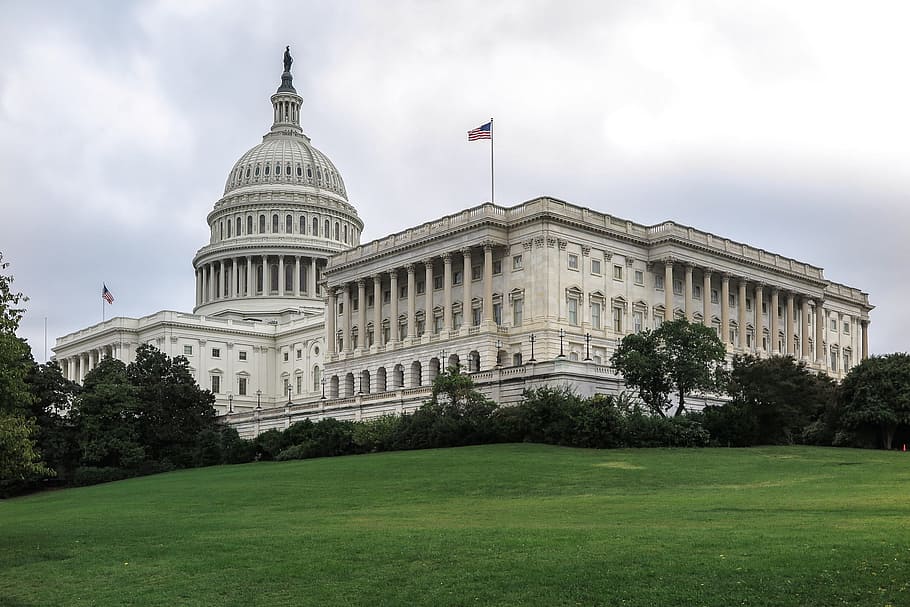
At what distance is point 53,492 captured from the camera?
8469 cm

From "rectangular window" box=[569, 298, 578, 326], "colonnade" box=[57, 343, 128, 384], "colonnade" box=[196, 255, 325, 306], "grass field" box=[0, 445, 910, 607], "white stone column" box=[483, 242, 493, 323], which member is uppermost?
"colonnade" box=[196, 255, 325, 306]

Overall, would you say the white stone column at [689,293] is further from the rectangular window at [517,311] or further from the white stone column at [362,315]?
the white stone column at [362,315]

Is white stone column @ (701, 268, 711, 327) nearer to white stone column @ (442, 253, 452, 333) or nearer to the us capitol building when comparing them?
the us capitol building

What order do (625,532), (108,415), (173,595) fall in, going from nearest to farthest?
(173,595) < (625,532) < (108,415)

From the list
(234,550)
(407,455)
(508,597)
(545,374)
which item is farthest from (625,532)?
(545,374)

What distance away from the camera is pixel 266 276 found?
17312 centimetres

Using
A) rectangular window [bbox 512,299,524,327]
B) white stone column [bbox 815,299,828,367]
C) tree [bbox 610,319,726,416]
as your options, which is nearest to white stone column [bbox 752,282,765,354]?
white stone column [bbox 815,299,828,367]

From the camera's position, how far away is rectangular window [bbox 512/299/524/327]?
10875 cm

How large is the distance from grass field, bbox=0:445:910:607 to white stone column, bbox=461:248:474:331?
1993 inches

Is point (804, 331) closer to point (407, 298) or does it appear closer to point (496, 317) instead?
point (496, 317)

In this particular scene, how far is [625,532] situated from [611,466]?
27141 millimetres

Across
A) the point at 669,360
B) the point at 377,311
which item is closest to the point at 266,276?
the point at 377,311

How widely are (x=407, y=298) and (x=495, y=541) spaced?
8701 cm

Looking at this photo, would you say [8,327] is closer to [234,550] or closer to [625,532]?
[234,550]
